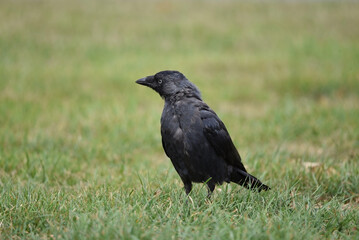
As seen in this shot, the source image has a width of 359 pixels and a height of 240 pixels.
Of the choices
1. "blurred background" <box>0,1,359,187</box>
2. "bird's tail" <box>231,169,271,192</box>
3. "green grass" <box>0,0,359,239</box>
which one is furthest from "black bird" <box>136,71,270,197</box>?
"blurred background" <box>0,1,359,187</box>

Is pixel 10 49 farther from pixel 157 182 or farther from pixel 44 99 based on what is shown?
pixel 157 182

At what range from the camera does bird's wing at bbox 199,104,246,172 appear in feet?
12.3

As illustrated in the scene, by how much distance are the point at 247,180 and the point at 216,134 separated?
0.59m

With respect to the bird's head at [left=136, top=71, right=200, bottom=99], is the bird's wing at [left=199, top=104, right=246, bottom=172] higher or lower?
lower

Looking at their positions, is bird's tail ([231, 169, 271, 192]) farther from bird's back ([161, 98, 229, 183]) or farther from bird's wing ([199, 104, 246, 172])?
bird's back ([161, 98, 229, 183])

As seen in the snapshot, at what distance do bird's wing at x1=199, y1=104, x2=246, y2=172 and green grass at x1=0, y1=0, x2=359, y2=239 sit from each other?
34 centimetres

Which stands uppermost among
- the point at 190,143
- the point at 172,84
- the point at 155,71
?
the point at 172,84

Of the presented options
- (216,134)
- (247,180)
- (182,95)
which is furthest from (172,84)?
(247,180)

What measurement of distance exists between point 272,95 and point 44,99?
4875mm

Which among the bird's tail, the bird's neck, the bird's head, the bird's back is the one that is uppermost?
the bird's head

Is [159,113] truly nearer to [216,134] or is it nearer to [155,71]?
[155,71]

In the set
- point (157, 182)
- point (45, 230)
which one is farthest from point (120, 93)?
point (45, 230)

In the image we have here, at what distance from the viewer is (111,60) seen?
13141mm

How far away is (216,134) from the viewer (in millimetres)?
3783
